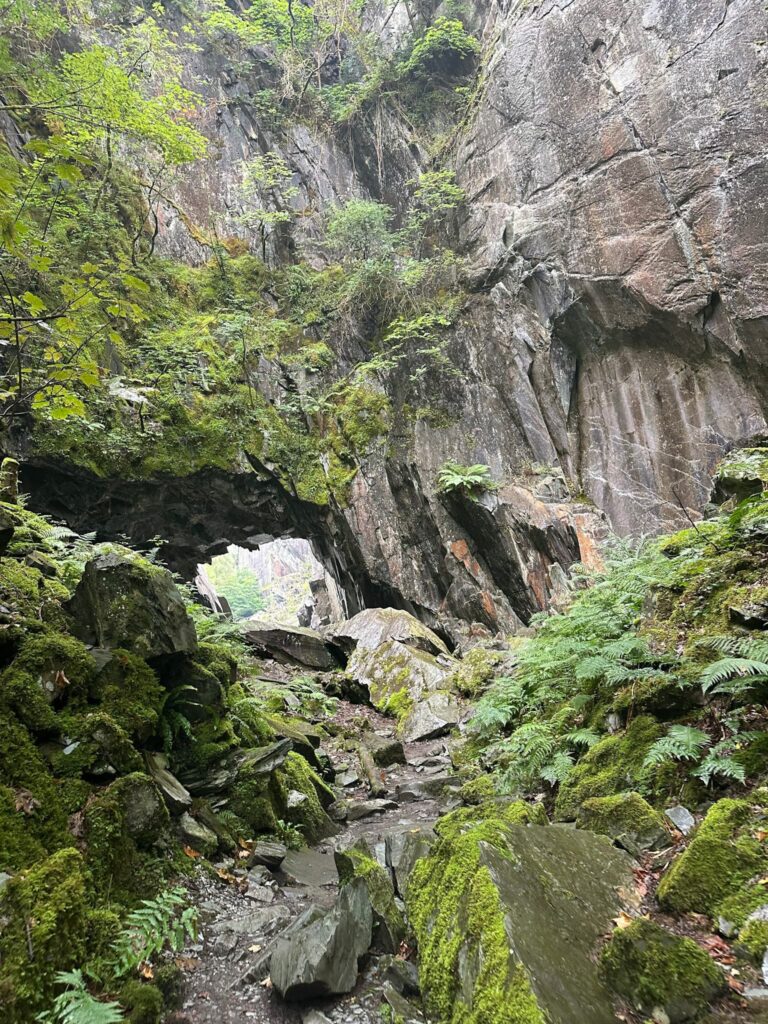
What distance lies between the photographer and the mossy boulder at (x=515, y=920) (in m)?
1.74

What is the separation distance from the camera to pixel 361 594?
54.6 feet

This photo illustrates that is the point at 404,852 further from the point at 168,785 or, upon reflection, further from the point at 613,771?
the point at 168,785

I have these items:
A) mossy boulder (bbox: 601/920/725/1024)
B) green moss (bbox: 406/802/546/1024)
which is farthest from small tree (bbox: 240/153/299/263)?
mossy boulder (bbox: 601/920/725/1024)

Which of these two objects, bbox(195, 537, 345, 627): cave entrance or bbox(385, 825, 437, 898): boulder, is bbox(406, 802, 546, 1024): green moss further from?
bbox(195, 537, 345, 627): cave entrance

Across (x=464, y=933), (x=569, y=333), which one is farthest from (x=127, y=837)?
(x=569, y=333)

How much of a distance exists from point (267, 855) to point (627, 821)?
2479 millimetres

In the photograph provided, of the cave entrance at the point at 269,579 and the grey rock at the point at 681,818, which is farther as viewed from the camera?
the cave entrance at the point at 269,579

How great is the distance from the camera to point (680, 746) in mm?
3021

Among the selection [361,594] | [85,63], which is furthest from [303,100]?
[361,594]

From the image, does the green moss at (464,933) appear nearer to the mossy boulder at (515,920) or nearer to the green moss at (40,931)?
the mossy boulder at (515,920)

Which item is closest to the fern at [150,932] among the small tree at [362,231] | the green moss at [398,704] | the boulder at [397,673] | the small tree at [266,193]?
the green moss at [398,704]

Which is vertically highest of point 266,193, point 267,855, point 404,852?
point 266,193

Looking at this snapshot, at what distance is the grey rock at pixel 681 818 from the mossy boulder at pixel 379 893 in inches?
58.9

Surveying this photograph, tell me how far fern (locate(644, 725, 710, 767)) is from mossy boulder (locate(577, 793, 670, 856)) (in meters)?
0.24
